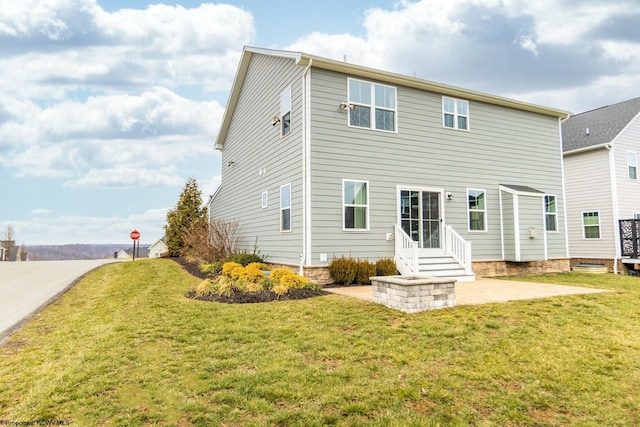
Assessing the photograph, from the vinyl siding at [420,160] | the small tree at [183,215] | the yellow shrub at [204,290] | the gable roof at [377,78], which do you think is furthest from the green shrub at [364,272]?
the small tree at [183,215]

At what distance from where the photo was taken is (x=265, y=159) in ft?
43.8

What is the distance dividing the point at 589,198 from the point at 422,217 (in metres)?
10.8

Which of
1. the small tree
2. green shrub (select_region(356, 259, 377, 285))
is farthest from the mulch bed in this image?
the small tree

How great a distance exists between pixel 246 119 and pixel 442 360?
13462mm

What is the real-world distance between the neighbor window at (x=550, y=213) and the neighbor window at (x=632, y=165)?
620cm

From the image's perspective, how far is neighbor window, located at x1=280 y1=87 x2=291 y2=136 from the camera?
11.4m

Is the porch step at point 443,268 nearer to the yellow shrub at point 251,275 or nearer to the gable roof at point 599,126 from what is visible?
the yellow shrub at point 251,275

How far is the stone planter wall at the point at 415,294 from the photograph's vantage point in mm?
6375

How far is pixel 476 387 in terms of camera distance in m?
3.66

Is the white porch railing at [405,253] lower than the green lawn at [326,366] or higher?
higher

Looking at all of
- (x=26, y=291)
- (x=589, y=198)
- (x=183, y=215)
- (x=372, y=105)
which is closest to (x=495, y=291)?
(x=372, y=105)

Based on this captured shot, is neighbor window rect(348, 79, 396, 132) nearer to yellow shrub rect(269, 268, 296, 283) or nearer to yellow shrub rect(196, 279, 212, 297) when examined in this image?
yellow shrub rect(269, 268, 296, 283)

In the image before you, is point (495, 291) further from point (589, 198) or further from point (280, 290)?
point (589, 198)

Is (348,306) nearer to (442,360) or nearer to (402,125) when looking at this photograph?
(442,360)
